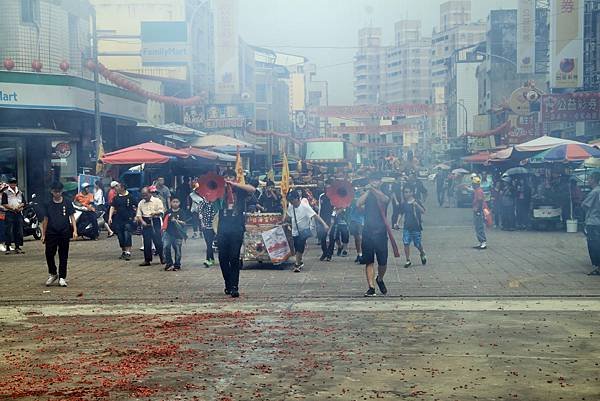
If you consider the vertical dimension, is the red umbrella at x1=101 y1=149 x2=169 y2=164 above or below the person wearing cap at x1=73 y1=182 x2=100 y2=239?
above

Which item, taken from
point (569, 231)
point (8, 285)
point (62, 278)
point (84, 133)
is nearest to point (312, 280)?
point (62, 278)

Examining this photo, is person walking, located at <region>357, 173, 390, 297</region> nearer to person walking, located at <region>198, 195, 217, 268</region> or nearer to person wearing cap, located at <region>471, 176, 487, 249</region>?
person walking, located at <region>198, 195, 217, 268</region>

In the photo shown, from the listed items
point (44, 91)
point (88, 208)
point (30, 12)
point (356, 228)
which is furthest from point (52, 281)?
point (44, 91)

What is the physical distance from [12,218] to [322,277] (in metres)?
7.68

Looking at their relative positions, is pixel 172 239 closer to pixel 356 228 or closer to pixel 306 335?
pixel 356 228

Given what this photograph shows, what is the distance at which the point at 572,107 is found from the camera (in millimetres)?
26219

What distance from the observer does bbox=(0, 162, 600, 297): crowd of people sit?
11359 millimetres

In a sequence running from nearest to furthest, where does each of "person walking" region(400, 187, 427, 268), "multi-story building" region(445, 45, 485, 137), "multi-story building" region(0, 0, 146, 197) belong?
"person walking" region(400, 187, 427, 268) → "multi-story building" region(0, 0, 146, 197) → "multi-story building" region(445, 45, 485, 137)

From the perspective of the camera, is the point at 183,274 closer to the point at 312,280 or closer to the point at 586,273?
the point at 312,280

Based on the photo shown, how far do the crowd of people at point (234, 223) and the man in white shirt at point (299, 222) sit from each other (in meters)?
0.02

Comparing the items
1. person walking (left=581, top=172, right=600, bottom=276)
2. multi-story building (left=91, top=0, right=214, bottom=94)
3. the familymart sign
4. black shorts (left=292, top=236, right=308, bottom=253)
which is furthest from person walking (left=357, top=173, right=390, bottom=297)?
multi-story building (left=91, top=0, right=214, bottom=94)

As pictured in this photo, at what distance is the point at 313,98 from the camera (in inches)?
4444

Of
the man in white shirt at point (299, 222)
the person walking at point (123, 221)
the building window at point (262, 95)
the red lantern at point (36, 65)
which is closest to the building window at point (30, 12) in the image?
the red lantern at point (36, 65)

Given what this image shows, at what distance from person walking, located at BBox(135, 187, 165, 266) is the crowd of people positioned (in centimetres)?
2
